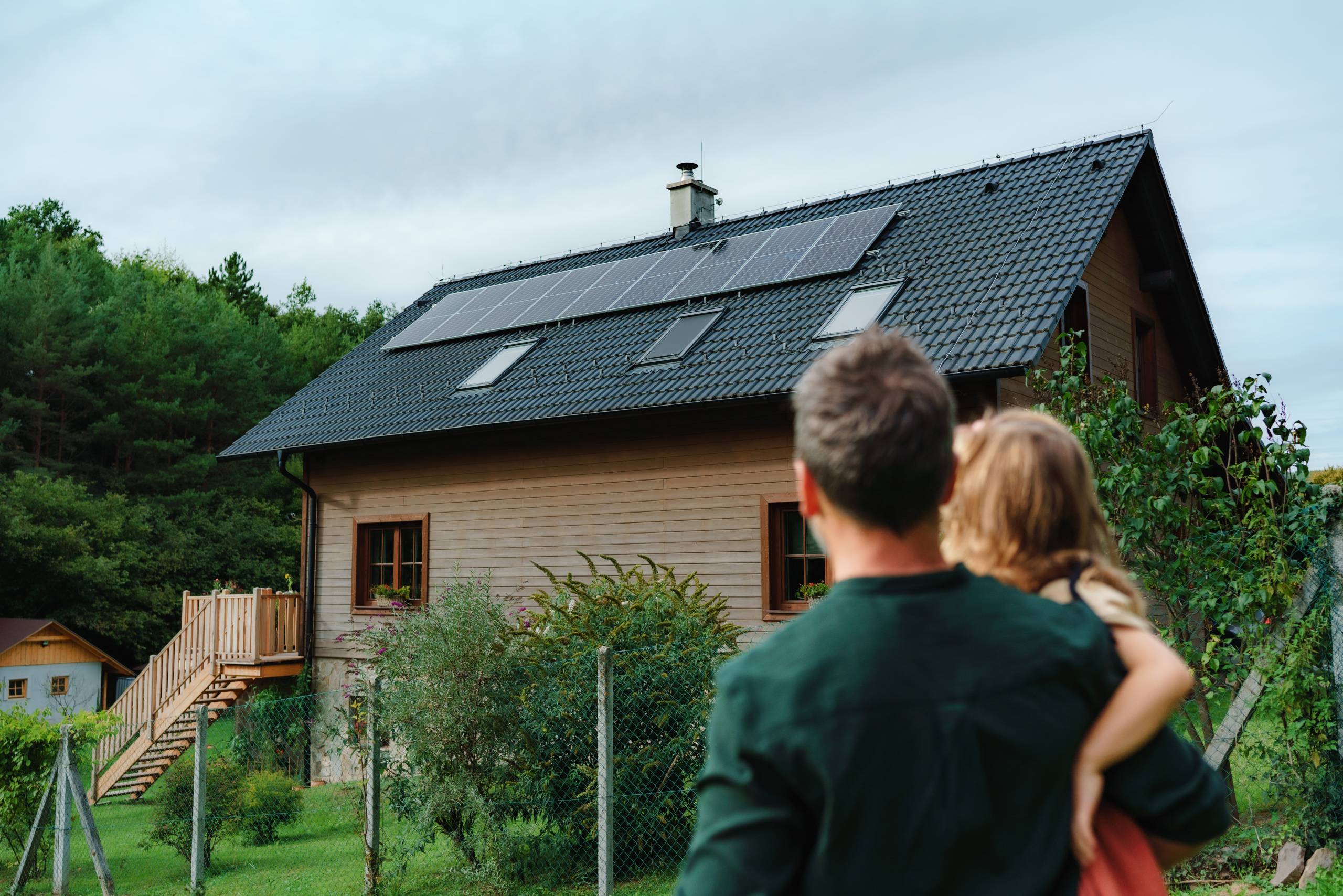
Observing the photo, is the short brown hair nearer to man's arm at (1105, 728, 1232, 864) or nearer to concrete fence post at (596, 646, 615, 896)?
man's arm at (1105, 728, 1232, 864)

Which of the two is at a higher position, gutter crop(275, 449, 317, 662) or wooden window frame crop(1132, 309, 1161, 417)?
wooden window frame crop(1132, 309, 1161, 417)

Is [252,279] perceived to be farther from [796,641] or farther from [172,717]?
[796,641]

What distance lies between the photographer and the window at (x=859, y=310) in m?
12.8

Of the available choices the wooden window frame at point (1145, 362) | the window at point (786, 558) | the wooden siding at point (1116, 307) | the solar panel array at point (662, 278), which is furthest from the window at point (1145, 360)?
the window at point (786, 558)

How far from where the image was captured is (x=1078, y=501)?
1839mm

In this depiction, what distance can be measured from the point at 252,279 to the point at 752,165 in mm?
32597

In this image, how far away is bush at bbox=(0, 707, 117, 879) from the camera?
973 centimetres

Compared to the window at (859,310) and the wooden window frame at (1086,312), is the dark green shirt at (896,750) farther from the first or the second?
the wooden window frame at (1086,312)

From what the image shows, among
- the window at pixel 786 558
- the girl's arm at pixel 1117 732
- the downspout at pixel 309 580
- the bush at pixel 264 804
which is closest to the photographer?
the girl's arm at pixel 1117 732

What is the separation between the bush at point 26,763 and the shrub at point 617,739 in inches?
174

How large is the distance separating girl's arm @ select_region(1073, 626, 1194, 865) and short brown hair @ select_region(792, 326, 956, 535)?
41 centimetres

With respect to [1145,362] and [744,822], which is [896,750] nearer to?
[744,822]

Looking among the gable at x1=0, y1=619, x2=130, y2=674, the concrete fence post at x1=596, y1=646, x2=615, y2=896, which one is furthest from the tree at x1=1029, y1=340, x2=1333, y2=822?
the gable at x1=0, y1=619, x2=130, y2=674

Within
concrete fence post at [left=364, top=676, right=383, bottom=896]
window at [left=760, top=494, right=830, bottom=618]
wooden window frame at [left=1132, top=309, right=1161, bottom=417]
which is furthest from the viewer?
wooden window frame at [left=1132, top=309, right=1161, bottom=417]
